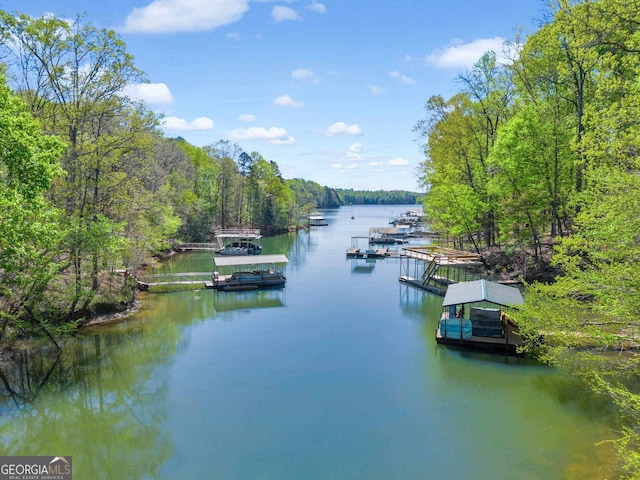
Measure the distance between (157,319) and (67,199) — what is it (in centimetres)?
707

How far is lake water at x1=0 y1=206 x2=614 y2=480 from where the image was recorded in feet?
32.0

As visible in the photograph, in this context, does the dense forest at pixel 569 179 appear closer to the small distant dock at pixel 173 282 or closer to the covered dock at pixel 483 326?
the covered dock at pixel 483 326

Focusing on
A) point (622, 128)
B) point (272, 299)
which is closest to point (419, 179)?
point (272, 299)

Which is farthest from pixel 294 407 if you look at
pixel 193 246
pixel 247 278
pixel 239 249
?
pixel 193 246

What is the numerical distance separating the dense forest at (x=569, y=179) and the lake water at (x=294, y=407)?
1.76 meters

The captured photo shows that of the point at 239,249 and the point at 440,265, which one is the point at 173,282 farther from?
the point at 440,265

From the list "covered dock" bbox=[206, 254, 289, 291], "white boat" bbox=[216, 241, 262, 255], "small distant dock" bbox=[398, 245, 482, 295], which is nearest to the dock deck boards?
"small distant dock" bbox=[398, 245, 482, 295]

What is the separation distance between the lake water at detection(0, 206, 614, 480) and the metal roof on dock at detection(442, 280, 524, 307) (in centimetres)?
208

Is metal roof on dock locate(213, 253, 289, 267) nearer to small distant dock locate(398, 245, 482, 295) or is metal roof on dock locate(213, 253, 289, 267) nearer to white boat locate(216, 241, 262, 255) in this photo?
small distant dock locate(398, 245, 482, 295)

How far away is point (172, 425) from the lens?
11.4 m

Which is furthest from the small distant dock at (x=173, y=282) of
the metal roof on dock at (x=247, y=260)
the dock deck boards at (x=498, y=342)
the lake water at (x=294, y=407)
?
the dock deck boards at (x=498, y=342)

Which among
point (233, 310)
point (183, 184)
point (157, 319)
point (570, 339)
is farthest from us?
point (183, 184)

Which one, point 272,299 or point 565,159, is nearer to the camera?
point 565,159

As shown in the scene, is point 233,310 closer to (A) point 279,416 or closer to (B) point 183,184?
(A) point 279,416
